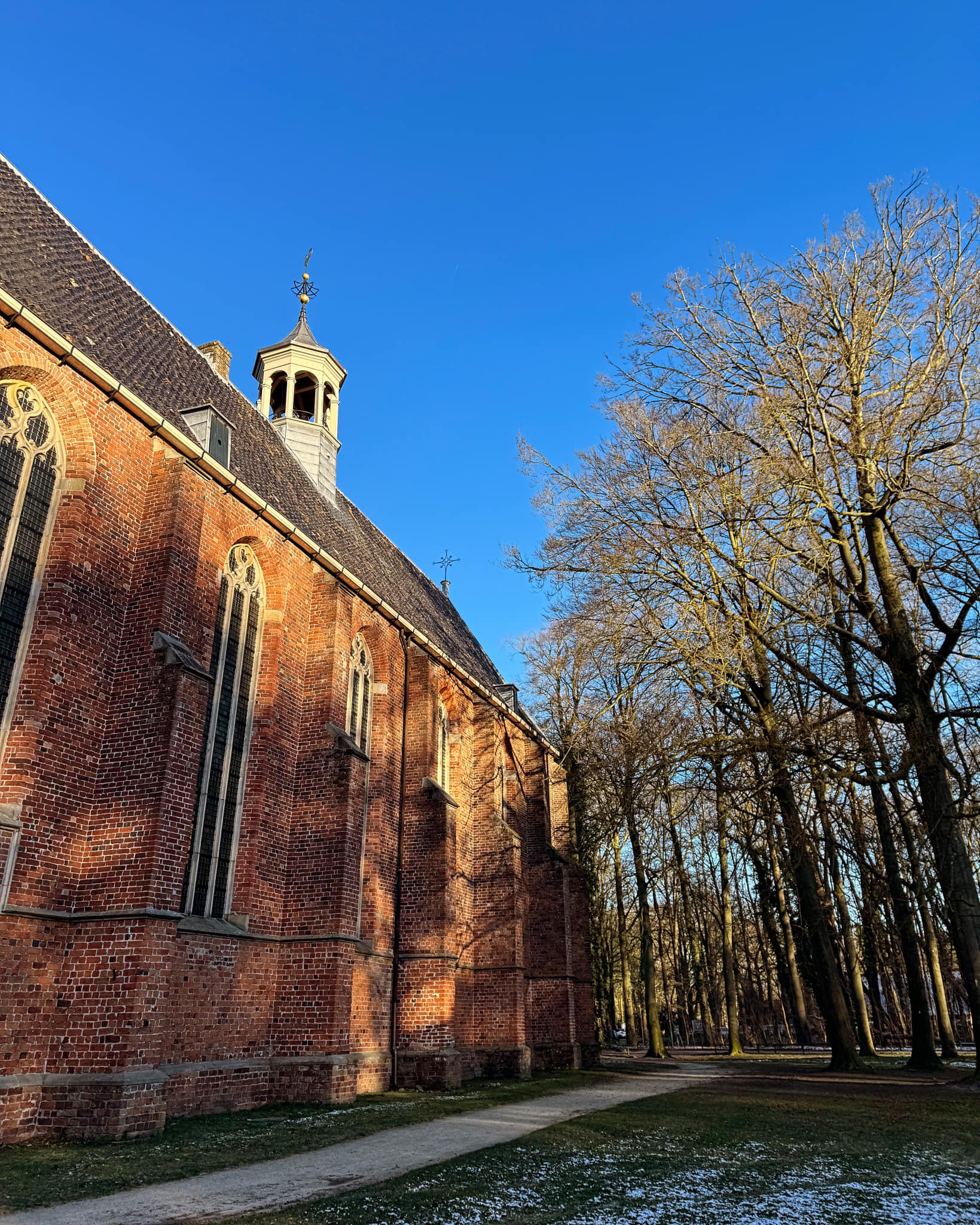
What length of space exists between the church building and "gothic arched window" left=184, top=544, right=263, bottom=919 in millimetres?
43

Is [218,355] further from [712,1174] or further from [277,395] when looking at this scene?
[712,1174]

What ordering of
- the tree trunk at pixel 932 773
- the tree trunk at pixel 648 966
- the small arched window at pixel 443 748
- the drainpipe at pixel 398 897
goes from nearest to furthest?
1. the tree trunk at pixel 932 773
2. the drainpipe at pixel 398 897
3. the small arched window at pixel 443 748
4. the tree trunk at pixel 648 966

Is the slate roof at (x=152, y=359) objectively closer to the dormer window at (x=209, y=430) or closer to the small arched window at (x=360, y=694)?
the dormer window at (x=209, y=430)

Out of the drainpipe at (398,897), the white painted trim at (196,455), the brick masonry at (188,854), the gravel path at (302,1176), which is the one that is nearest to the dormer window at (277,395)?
the white painted trim at (196,455)

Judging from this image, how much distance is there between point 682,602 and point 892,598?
11.2 ft

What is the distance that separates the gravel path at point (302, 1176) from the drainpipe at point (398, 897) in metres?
3.57

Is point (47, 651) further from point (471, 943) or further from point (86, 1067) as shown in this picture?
point (471, 943)

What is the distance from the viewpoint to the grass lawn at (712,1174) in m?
5.86

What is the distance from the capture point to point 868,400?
13234 mm

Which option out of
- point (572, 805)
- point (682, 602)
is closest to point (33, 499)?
point (682, 602)

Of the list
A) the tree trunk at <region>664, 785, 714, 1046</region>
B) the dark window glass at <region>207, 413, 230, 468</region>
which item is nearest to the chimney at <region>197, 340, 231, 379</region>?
the dark window glass at <region>207, 413, 230, 468</region>

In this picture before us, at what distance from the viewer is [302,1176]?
7211 millimetres

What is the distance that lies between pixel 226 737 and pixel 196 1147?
5.80m

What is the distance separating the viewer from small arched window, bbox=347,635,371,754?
53.9ft
